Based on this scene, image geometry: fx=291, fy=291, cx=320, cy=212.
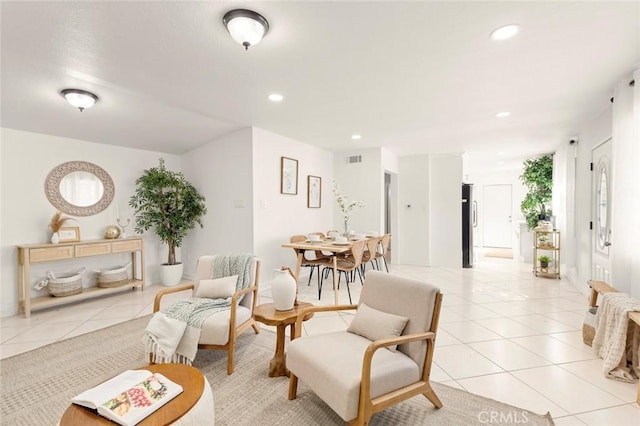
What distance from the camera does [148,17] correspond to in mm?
1836

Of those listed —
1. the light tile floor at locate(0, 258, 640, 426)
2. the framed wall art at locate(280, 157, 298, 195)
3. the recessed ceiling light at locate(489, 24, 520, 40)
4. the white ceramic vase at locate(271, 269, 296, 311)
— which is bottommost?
the light tile floor at locate(0, 258, 640, 426)

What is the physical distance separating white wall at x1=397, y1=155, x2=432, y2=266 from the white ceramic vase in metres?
4.80

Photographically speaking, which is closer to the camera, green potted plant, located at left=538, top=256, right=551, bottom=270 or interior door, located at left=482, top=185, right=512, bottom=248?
green potted plant, located at left=538, top=256, right=551, bottom=270

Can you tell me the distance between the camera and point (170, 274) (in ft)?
15.5

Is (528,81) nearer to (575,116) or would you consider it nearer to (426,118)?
(426,118)

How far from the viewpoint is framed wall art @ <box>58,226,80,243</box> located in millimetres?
3793

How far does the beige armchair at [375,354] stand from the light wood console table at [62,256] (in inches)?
136

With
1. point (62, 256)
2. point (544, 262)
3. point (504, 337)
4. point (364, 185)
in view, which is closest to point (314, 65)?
point (504, 337)

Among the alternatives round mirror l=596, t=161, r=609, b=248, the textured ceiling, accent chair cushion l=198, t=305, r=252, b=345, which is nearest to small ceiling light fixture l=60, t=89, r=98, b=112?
the textured ceiling

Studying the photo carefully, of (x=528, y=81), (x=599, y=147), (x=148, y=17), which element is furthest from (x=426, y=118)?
(x=148, y=17)

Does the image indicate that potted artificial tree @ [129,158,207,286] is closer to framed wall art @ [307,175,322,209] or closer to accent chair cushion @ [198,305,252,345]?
framed wall art @ [307,175,322,209]

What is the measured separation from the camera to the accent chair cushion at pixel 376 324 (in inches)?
70.1

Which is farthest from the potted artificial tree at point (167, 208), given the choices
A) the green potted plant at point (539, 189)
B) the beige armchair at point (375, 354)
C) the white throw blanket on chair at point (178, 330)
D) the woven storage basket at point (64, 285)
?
the green potted plant at point (539, 189)

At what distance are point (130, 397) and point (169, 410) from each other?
20 centimetres
